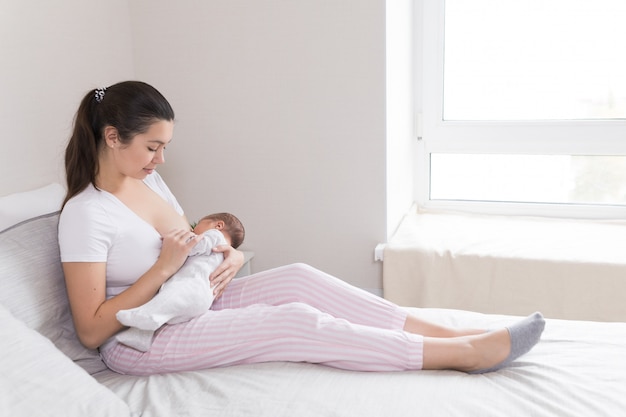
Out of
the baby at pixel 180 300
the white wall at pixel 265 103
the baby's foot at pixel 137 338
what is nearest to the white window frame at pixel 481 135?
the white wall at pixel 265 103

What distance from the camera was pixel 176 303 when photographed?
4.97 ft

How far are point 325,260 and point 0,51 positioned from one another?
135 cm

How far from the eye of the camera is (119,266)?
5.25 feet

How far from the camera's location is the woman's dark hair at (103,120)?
1.59 metres

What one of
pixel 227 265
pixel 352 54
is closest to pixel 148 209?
pixel 227 265

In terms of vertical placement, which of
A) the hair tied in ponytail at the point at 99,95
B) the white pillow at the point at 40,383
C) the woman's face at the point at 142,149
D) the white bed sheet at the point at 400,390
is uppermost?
the hair tied in ponytail at the point at 99,95

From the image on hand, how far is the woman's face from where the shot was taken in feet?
5.29

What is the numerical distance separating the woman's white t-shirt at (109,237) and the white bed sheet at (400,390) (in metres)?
0.26

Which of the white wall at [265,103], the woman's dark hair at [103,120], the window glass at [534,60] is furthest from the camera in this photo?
the window glass at [534,60]

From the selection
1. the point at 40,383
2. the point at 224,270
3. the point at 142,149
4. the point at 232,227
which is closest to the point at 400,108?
the point at 232,227

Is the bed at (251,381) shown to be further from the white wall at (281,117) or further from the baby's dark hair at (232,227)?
the white wall at (281,117)

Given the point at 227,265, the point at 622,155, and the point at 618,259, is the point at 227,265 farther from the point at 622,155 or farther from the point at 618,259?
the point at 622,155

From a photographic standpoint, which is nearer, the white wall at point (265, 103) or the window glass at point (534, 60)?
the white wall at point (265, 103)

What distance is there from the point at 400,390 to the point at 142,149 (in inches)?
34.0
